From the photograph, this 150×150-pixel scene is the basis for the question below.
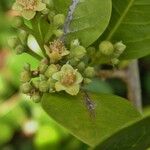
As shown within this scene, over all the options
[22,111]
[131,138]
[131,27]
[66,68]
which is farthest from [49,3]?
[22,111]

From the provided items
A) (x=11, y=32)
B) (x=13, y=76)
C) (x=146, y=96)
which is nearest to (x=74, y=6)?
(x=13, y=76)

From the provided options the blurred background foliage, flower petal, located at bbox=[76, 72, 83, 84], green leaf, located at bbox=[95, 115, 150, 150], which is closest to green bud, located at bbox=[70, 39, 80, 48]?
flower petal, located at bbox=[76, 72, 83, 84]

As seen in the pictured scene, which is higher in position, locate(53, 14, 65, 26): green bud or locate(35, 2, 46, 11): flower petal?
locate(35, 2, 46, 11): flower petal

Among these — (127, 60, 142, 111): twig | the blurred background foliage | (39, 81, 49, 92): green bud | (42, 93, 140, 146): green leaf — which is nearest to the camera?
(42, 93, 140, 146): green leaf

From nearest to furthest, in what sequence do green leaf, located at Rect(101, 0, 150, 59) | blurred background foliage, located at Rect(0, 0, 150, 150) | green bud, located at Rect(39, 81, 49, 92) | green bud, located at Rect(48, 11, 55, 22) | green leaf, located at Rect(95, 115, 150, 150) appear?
green leaf, located at Rect(95, 115, 150, 150) < green bud, located at Rect(39, 81, 49, 92) < green bud, located at Rect(48, 11, 55, 22) < green leaf, located at Rect(101, 0, 150, 59) < blurred background foliage, located at Rect(0, 0, 150, 150)

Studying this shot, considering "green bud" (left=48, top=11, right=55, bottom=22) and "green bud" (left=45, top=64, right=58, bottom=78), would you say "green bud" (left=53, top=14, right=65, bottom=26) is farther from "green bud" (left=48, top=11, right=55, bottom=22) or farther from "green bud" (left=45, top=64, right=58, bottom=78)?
"green bud" (left=45, top=64, right=58, bottom=78)

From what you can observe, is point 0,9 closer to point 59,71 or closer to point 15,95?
point 15,95

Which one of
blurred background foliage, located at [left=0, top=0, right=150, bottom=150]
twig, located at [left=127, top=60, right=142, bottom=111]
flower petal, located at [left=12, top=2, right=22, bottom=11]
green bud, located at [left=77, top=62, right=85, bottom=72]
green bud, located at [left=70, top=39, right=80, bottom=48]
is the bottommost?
blurred background foliage, located at [left=0, top=0, right=150, bottom=150]
